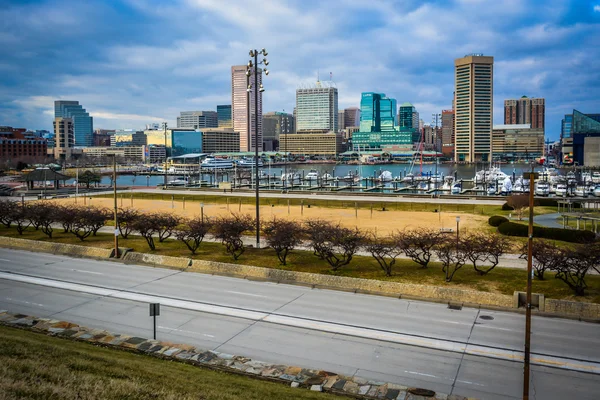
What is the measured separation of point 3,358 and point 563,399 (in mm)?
15692

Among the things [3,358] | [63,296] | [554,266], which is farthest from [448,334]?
[63,296]

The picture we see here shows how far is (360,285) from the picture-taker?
27.2m

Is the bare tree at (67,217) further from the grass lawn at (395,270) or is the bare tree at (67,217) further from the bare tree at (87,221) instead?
the grass lawn at (395,270)

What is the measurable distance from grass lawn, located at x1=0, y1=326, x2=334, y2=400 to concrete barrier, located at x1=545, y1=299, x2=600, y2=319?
1353cm

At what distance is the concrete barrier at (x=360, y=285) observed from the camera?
2438 cm

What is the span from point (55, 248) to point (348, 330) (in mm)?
26219

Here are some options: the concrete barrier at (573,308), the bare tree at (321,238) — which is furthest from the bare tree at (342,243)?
the concrete barrier at (573,308)

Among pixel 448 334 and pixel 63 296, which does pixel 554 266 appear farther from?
pixel 63 296

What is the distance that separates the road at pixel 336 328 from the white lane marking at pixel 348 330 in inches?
1.6

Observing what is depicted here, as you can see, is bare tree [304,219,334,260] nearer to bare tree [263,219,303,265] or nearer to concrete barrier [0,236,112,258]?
bare tree [263,219,303,265]

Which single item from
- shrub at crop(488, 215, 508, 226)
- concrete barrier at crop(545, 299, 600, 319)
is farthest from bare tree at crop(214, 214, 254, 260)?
shrub at crop(488, 215, 508, 226)

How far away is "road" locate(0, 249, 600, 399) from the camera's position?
16.8 m

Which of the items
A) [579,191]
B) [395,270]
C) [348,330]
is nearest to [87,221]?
[395,270]

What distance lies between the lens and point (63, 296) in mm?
25844
